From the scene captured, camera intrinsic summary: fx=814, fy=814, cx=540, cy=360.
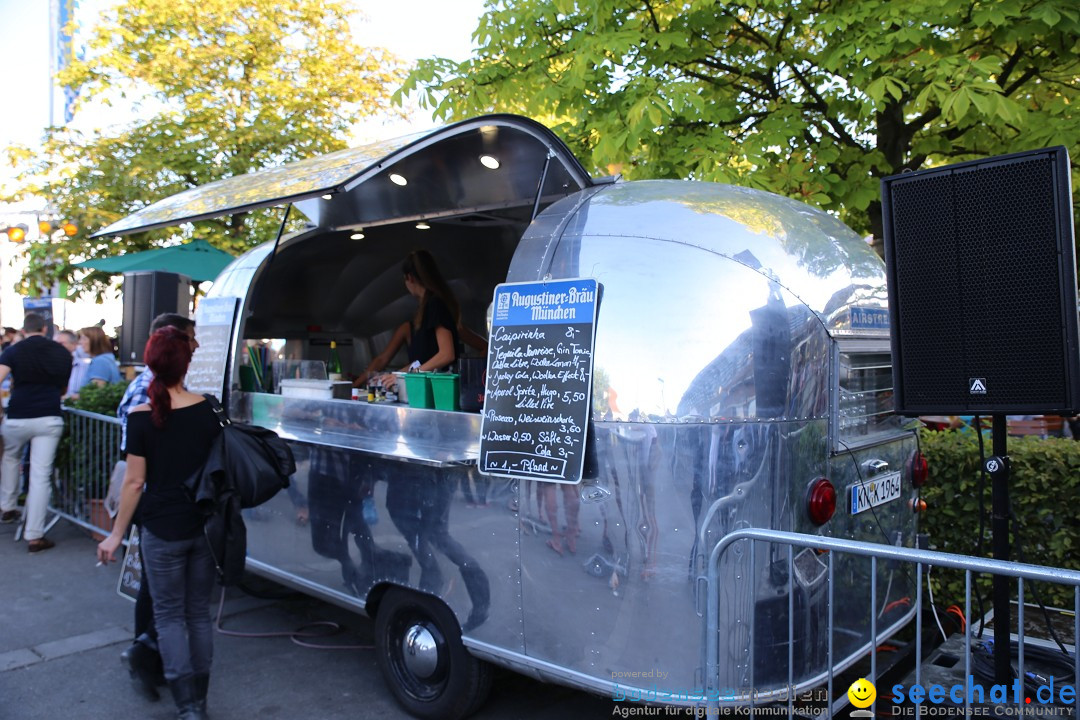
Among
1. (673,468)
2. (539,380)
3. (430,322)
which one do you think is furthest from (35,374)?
(673,468)

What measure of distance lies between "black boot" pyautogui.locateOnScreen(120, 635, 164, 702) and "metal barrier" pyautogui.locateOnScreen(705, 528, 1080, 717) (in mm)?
2904

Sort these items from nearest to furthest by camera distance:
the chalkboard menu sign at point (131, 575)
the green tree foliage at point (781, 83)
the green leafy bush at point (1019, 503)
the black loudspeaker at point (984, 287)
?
the black loudspeaker at point (984, 287) < the green leafy bush at point (1019, 503) < the chalkboard menu sign at point (131, 575) < the green tree foliage at point (781, 83)

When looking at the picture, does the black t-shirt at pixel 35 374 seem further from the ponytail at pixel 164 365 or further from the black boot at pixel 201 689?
the black boot at pixel 201 689

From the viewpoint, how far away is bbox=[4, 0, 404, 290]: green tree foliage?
535 inches

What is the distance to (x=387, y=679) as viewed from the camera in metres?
4.08

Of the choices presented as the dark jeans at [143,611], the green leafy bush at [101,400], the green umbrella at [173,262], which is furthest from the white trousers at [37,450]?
the dark jeans at [143,611]

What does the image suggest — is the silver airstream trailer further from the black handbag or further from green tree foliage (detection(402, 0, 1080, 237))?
green tree foliage (detection(402, 0, 1080, 237))

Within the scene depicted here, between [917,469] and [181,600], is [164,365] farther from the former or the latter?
[917,469]

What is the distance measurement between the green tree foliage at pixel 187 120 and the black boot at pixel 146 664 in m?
10.2

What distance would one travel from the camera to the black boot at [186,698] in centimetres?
375

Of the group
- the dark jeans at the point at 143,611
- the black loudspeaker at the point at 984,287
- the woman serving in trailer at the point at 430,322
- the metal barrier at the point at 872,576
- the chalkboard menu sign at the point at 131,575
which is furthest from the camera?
the woman serving in trailer at the point at 430,322

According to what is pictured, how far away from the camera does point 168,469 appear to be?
12.3 ft

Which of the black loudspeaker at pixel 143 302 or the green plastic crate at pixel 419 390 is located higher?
the black loudspeaker at pixel 143 302

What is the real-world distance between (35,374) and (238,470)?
14.2 feet
